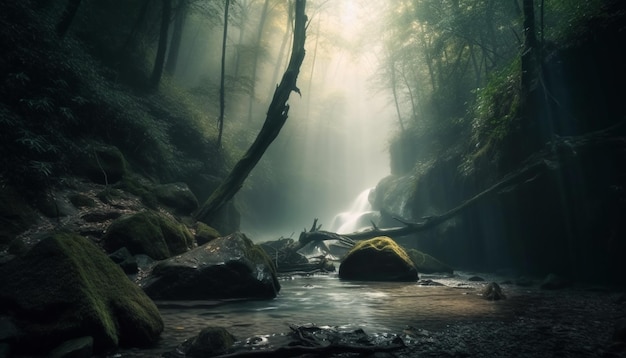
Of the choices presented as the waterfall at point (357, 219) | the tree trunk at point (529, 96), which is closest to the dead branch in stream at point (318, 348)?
the tree trunk at point (529, 96)

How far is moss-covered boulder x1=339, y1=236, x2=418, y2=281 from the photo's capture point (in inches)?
405

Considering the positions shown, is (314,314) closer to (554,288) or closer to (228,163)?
(554,288)

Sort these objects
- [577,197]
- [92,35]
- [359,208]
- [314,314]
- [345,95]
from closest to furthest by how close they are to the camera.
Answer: [314,314], [577,197], [92,35], [359,208], [345,95]

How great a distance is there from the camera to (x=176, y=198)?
460 inches

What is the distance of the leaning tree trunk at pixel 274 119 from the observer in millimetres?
10438

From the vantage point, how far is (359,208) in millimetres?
35281

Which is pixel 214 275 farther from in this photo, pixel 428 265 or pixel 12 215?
pixel 428 265

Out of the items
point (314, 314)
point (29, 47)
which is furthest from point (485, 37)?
point (29, 47)

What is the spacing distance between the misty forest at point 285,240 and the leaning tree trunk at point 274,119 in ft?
0.26

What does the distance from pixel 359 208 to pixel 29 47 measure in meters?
30.2

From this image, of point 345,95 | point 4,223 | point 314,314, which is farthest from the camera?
point 345,95

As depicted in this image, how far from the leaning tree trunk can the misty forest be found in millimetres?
78

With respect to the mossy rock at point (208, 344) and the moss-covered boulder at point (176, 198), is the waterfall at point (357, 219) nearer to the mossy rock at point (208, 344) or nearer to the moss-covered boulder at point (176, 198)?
the moss-covered boulder at point (176, 198)

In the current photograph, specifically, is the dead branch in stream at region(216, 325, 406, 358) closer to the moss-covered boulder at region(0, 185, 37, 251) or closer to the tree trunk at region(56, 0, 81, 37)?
the moss-covered boulder at region(0, 185, 37, 251)
